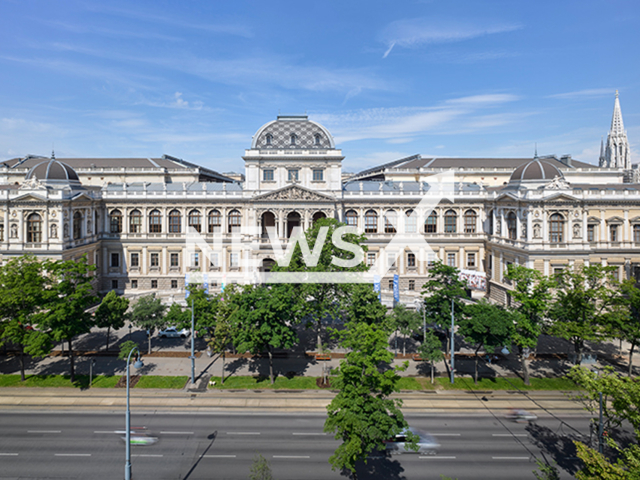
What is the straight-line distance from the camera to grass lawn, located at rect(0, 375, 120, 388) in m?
40.1

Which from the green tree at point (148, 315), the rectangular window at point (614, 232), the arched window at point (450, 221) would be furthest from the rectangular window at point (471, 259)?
the green tree at point (148, 315)

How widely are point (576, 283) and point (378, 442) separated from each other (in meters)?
30.3

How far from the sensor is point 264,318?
127 ft

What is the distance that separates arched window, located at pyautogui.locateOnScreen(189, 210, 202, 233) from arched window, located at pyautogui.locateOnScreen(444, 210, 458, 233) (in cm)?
4443

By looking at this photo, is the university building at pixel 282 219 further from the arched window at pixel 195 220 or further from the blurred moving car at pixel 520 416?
the blurred moving car at pixel 520 416

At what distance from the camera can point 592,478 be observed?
18281 millimetres

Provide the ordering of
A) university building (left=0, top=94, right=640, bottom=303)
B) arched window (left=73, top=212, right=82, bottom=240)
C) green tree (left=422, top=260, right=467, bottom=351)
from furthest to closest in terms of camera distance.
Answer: university building (left=0, top=94, right=640, bottom=303), arched window (left=73, top=212, right=82, bottom=240), green tree (left=422, top=260, right=467, bottom=351)

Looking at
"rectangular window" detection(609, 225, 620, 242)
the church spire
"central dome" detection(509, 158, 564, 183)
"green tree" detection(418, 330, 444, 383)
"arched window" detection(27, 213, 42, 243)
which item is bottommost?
"green tree" detection(418, 330, 444, 383)

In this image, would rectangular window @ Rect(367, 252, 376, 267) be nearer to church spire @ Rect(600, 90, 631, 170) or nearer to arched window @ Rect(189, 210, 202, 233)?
arched window @ Rect(189, 210, 202, 233)

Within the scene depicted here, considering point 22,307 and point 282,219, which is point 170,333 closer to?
point 22,307

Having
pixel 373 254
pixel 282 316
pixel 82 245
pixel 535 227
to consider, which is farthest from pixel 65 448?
pixel 535 227

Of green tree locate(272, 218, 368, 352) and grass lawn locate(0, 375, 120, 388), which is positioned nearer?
grass lawn locate(0, 375, 120, 388)

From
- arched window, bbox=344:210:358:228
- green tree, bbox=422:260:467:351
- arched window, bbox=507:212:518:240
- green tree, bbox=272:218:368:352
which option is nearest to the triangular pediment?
arched window, bbox=344:210:358:228

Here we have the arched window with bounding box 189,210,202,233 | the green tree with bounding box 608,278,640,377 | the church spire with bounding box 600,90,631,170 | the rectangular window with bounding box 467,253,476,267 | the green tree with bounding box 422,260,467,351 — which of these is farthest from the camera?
the church spire with bounding box 600,90,631,170
